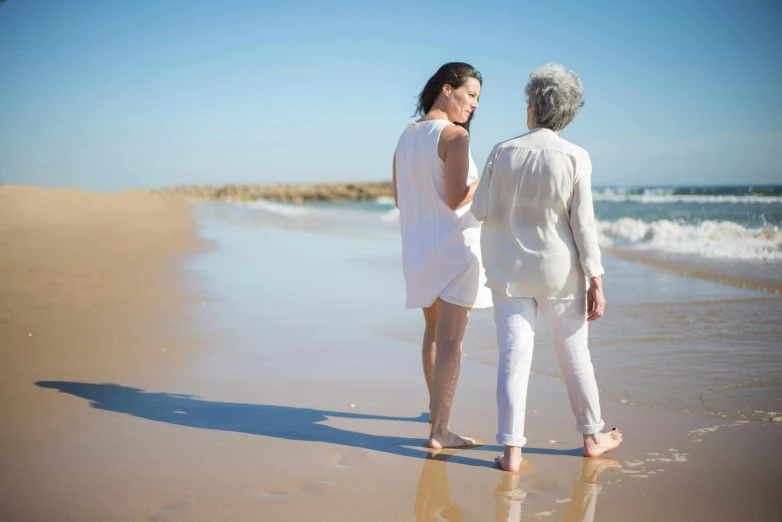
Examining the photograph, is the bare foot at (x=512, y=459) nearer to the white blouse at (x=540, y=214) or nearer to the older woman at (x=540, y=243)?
the older woman at (x=540, y=243)

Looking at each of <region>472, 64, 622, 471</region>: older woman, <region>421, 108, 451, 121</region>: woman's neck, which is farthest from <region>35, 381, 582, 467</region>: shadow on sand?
<region>421, 108, 451, 121</region>: woman's neck

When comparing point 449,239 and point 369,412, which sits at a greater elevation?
point 449,239

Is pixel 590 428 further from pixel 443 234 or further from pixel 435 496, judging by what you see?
pixel 443 234

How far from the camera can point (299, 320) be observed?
6.17 meters

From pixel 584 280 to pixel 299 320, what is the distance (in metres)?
3.69

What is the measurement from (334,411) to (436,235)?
125 centimetres

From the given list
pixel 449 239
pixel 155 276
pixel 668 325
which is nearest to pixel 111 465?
pixel 449 239

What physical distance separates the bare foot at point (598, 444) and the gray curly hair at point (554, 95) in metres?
1.40

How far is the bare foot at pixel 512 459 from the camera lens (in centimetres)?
286

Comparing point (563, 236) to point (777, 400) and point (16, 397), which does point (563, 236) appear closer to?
point (777, 400)

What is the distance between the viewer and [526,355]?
2.93m

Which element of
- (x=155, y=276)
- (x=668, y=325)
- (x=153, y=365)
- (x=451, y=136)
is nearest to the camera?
(x=451, y=136)

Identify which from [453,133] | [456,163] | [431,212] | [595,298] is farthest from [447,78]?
[595,298]

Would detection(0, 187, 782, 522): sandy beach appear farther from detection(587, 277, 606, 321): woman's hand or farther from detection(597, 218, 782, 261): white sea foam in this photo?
detection(597, 218, 782, 261): white sea foam
